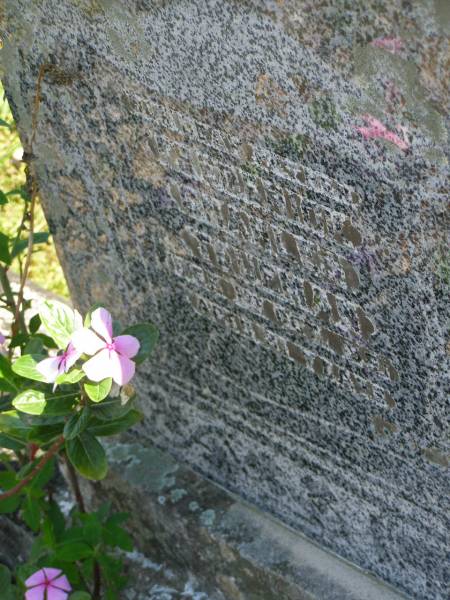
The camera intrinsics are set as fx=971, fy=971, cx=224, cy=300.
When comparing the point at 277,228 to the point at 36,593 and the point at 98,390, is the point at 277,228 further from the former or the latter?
the point at 36,593

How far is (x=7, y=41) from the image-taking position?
5.25ft

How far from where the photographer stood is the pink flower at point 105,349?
4.56 feet

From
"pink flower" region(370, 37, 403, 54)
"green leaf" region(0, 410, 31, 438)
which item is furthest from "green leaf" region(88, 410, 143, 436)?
"pink flower" region(370, 37, 403, 54)

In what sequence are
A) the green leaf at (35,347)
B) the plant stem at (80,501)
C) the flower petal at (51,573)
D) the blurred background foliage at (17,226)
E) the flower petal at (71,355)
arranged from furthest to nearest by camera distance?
1. the blurred background foliage at (17,226)
2. the plant stem at (80,501)
3. the flower petal at (51,573)
4. the green leaf at (35,347)
5. the flower petal at (71,355)

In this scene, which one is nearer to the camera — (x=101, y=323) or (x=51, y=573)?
(x=101, y=323)

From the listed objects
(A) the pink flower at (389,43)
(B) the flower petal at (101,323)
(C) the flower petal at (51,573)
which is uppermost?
(A) the pink flower at (389,43)

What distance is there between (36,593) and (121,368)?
20.4 inches

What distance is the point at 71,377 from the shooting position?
1.39 m

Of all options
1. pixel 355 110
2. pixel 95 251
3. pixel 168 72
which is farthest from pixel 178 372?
pixel 355 110

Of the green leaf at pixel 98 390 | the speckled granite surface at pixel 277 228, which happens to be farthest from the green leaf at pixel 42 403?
the speckled granite surface at pixel 277 228

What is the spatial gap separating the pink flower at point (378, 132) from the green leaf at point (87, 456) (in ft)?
2.21

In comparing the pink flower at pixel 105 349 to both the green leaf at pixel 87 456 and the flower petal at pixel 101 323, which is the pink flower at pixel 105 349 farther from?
the green leaf at pixel 87 456

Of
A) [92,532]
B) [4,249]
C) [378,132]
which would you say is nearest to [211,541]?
[92,532]

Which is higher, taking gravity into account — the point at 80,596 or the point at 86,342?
the point at 86,342
